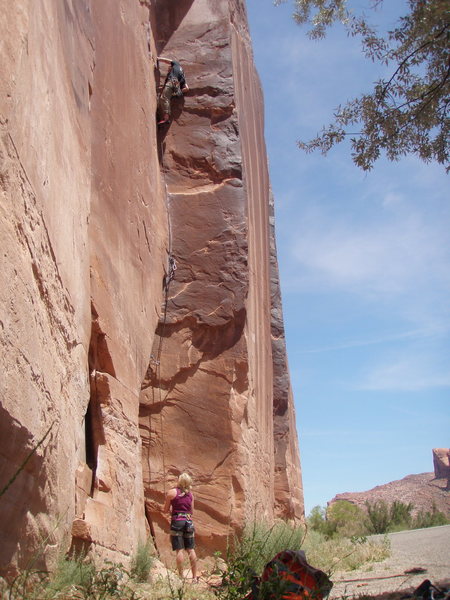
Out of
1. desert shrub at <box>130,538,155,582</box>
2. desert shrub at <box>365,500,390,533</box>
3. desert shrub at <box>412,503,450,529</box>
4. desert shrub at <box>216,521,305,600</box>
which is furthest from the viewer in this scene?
desert shrub at <box>412,503,450,529</box>

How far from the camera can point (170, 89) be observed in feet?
33.6

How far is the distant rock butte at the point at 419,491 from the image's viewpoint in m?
44.6

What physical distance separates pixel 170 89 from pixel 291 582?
7.62 metres

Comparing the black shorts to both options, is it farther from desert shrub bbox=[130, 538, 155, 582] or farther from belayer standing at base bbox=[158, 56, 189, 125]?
belayer standing at base bbox=[158, 56, 189, 125]

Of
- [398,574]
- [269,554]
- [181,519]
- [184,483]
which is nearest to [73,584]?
[181,519]

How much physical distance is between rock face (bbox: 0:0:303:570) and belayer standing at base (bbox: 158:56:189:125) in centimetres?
18

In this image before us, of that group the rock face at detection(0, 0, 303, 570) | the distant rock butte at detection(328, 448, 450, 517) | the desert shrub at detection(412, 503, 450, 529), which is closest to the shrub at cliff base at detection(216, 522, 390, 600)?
the rock face at detection(0, 0, 303, 570)

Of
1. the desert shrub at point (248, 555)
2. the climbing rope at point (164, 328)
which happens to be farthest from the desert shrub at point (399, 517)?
the climbing rope at point (164, 328)

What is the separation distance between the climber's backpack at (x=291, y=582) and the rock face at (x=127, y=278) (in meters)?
1.37

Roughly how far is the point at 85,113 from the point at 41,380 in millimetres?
2924

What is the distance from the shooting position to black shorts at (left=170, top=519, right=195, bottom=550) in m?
7.20

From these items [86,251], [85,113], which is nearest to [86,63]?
[85,113]

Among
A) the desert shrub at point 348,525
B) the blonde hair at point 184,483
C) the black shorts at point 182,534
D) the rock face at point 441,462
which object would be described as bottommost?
the black shorts at point 182,534

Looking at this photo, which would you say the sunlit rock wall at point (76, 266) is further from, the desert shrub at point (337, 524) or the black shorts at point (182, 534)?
the desert shrub at point (337, 524)
